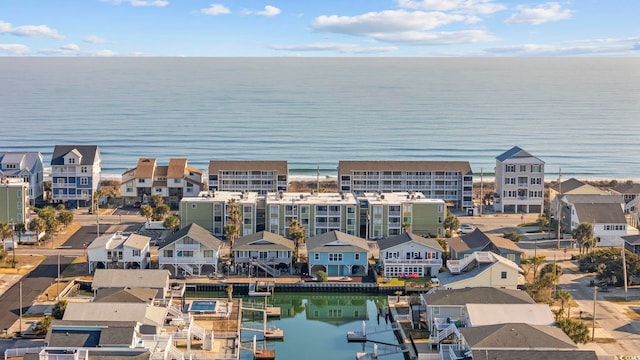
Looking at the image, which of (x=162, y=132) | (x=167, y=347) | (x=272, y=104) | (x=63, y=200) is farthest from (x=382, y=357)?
(x=272, y=104)

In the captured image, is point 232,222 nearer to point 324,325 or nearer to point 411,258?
point 411,258

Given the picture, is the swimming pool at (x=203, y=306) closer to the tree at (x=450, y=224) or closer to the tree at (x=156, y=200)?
the tree at (x=450, y=224)

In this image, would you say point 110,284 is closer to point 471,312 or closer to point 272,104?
point 471,312

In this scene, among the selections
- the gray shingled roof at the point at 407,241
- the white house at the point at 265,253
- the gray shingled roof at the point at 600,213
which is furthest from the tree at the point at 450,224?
the white house at the point at 265,253

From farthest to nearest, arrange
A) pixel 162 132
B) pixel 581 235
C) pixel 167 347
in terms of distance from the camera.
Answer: pixel 162 132, pixel 581 235, pixel 167 347

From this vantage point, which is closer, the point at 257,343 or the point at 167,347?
the point at 167,347
